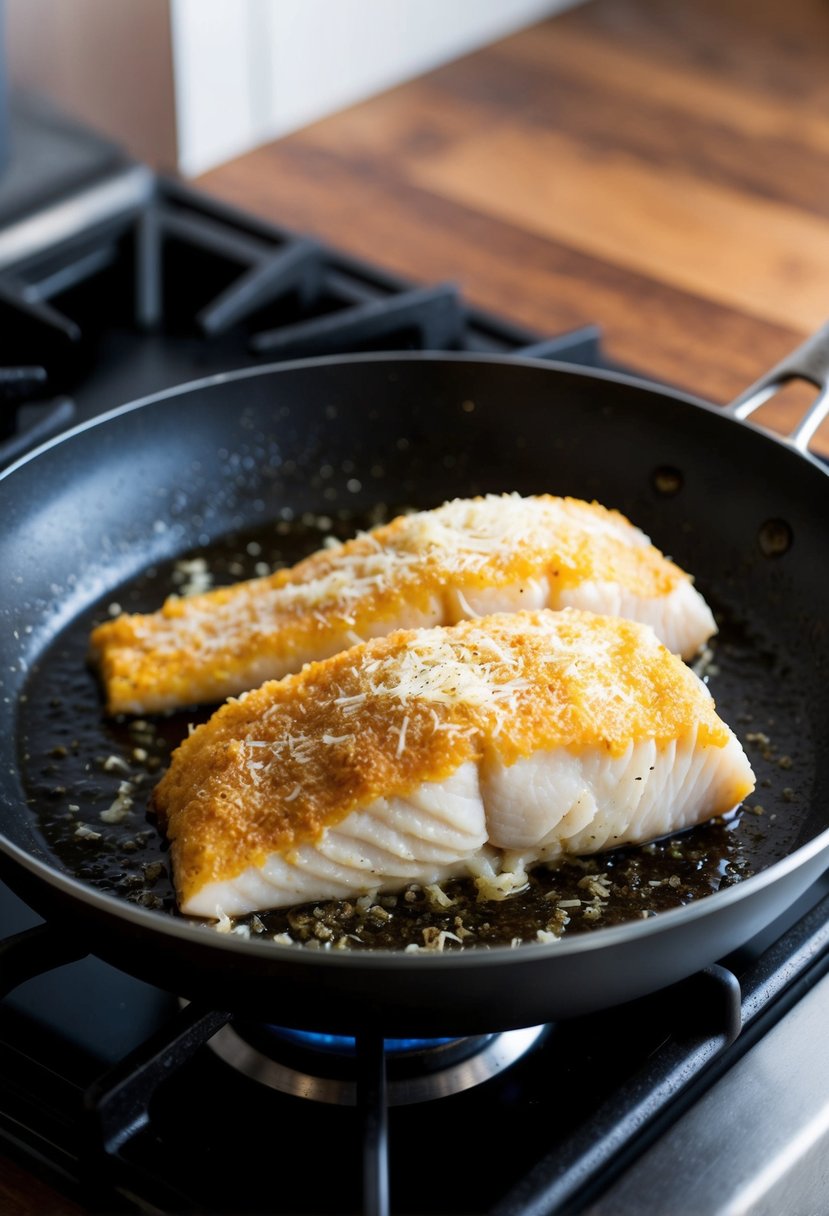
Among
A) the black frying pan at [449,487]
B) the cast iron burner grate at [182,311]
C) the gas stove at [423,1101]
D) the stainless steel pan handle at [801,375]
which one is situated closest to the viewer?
the gas stove at [423,1101]

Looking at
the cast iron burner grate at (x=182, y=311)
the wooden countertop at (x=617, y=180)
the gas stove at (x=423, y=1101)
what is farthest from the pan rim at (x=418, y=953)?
the wooden countertop at (x=617, y=180)

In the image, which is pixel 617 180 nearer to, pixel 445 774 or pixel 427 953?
pixel 445 774

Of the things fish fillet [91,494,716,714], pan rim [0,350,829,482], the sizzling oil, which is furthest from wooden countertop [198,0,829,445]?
the sizzling oil

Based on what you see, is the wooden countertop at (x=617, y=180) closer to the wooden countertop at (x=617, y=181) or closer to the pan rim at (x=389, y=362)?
the wooden countertop at (x=617, y=181)

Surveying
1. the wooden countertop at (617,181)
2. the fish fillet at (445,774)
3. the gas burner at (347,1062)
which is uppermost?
the wooden countertop at (617,181)

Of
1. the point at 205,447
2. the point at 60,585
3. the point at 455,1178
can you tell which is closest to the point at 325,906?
the point at 455,1178

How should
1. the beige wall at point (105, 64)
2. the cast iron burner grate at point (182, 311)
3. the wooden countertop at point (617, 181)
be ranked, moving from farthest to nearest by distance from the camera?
the beige wall at point (105, 64) → the wooden countertop at point (617, 181) → the cast iron burner grate at point (182, 311)

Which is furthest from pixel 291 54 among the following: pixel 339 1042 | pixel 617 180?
pixel 339 1042

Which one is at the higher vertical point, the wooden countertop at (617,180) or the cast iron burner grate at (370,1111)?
the wooden countertop at (617,180)
